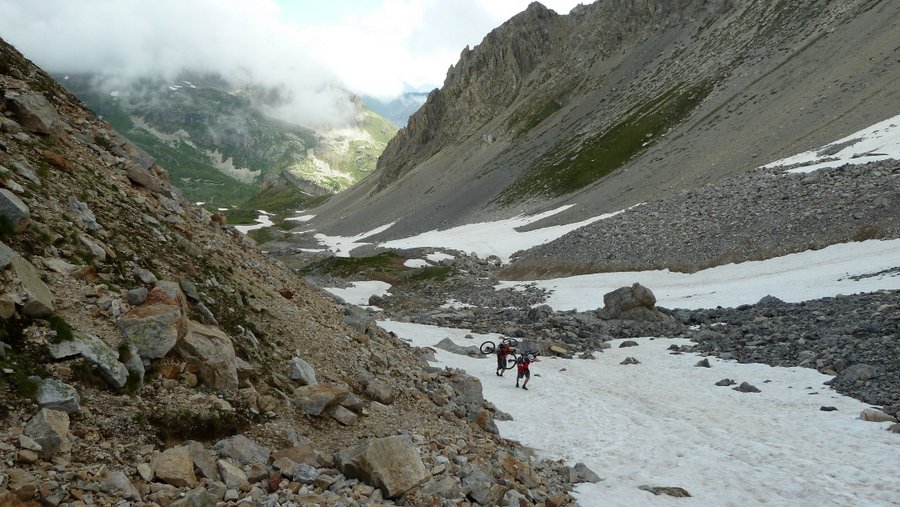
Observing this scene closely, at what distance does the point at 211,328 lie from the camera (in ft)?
33.9

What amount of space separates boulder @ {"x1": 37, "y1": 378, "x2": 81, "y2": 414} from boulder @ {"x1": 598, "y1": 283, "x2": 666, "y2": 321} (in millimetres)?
32300

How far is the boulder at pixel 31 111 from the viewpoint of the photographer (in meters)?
12.3

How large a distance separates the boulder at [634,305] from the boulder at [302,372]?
27.2m

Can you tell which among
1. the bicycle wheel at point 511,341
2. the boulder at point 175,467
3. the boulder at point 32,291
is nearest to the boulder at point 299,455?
the boulder at point 175,467

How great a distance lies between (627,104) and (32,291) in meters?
135

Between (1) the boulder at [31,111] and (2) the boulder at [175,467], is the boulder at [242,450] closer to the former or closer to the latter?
(2) the boulder at [175,467]

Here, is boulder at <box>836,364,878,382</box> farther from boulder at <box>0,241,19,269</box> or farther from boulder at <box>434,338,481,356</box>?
boulder at <box>0,241,19,269</box>

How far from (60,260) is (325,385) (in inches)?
205

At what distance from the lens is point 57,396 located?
6949 mm

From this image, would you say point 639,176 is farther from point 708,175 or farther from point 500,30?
point 500,30

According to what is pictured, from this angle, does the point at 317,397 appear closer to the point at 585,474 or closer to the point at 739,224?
the point at 585,474

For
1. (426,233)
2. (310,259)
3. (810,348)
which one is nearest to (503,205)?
(426,233)

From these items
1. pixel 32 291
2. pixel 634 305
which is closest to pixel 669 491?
pixel 32 291

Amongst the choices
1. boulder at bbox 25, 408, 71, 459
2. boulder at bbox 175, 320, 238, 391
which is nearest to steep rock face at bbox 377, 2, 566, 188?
boulder at bbox 175, 320, 238, 391
